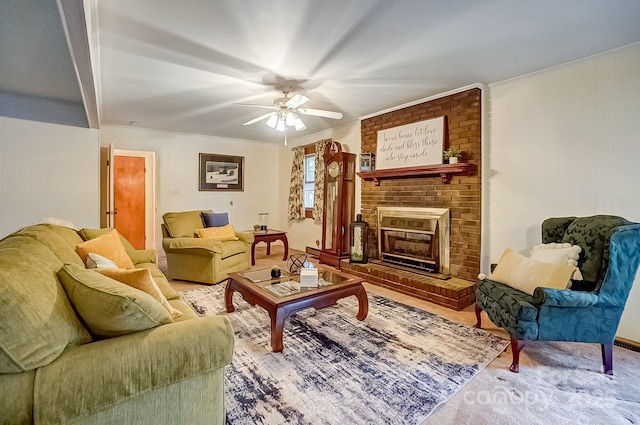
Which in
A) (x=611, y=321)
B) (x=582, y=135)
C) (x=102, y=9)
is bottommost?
A: (x=611, y=321)

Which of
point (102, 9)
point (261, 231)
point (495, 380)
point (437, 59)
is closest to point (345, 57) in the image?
point (437, 59)

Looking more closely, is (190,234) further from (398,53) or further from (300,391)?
(398,53)

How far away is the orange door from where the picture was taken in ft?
18.3

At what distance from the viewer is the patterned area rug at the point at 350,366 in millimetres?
1669

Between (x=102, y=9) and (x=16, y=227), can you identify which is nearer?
(x=102, y=9)

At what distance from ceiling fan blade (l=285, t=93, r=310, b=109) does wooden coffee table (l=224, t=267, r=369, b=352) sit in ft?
5.70

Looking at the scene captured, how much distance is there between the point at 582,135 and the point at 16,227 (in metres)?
6.18

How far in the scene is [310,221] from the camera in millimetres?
6176

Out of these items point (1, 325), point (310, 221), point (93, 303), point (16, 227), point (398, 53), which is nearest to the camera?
point (1, 325)

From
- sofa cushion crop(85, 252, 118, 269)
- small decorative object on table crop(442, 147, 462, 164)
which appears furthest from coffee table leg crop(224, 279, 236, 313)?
small decorative object on table crop(442, 147, 462, 164)

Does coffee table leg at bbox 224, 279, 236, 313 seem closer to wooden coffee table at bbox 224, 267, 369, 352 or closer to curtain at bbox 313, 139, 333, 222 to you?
wooden coffee table at bbox 224, 267, 369, 352

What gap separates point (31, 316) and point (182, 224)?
3381 millimetres

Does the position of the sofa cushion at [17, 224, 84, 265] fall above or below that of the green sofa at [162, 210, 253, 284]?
above

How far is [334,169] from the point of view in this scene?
5098 mm
